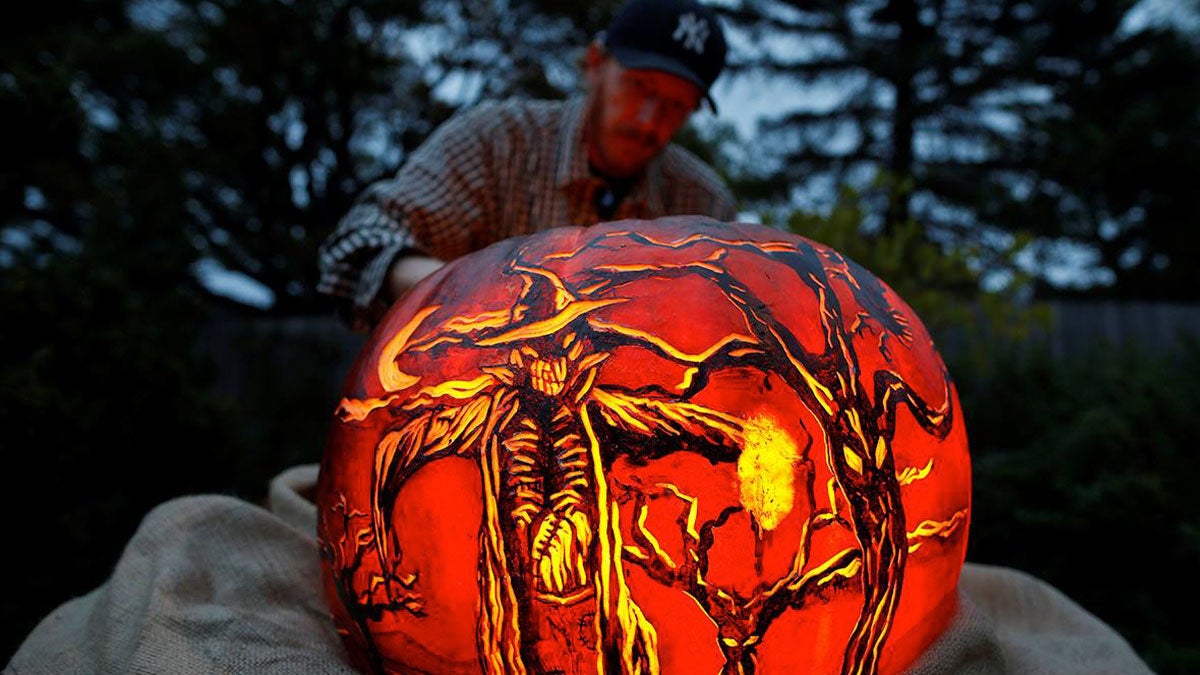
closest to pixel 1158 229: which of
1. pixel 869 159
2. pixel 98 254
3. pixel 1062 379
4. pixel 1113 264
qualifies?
pixel 1113 264

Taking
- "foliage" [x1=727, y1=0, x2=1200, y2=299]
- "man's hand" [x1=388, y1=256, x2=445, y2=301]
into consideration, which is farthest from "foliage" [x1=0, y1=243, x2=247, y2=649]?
"foliage" [x1=727, y1=0, x2=1200, y2=299]

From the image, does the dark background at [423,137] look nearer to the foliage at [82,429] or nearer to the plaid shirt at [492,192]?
the foliage at [82,429]

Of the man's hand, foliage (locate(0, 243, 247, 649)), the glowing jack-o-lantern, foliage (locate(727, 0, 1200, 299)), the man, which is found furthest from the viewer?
foliage (locate(727, 0, 1200, 299))

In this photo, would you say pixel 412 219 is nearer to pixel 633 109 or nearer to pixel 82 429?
pixel 633 109

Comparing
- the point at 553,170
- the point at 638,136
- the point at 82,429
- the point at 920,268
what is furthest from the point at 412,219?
the point at 920,268

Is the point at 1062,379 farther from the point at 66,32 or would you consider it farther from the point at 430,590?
the point at 66,32

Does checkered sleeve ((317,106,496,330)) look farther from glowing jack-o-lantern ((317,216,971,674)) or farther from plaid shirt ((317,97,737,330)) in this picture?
glowing jack-o-lantern ((317,216,971,674))

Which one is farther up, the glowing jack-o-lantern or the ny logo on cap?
the ny logo on cap

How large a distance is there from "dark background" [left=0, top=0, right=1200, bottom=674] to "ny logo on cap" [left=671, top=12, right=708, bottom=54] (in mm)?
1777

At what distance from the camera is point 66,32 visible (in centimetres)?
662

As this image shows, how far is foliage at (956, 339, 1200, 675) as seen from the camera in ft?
8.80

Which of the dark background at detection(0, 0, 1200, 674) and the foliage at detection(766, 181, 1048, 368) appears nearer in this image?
the dark background at detection(0, 0, 1200, 674)

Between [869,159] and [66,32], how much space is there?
1007 cm

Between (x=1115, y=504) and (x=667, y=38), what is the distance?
86.8 inches
